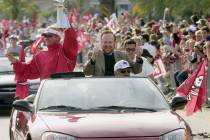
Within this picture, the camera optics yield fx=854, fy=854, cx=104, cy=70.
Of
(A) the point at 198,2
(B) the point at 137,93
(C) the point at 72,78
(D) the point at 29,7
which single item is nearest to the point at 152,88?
(B) the point at 137,93

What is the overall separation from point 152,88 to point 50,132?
1910mm

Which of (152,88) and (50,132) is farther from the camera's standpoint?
(152,88)

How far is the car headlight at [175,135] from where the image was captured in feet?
29.0

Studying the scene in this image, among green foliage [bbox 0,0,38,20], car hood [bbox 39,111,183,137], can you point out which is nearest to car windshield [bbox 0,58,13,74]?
car hood [bbox 39,111,183,137]

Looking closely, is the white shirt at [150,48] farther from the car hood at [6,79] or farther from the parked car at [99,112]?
the parked car at [99,112]

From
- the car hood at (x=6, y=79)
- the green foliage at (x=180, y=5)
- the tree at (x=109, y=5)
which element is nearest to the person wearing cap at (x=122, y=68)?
the car hood at (x=6, y=79)

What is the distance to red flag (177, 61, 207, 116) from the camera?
1529 centimetres

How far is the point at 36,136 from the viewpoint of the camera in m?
9.05

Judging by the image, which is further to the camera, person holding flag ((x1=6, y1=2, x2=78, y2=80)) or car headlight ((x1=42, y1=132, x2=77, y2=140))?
person holding flag ((x1=6, y1=2, x2=78, y2=80))

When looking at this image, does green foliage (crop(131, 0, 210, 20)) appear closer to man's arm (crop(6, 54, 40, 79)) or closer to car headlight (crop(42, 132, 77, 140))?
man's arm (crop(6, 54, 40, 79))

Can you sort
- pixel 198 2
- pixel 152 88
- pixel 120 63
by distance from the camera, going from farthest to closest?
pixel 198 2 < pixel 120 63 < pixel 152 88

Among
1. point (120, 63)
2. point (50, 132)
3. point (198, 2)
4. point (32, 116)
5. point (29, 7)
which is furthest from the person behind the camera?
point (29, 7)

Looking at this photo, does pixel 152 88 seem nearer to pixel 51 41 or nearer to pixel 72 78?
pixel 72 78

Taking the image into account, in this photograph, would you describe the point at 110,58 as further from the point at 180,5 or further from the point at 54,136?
the point at 180,5
